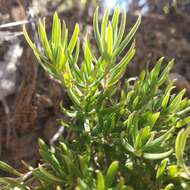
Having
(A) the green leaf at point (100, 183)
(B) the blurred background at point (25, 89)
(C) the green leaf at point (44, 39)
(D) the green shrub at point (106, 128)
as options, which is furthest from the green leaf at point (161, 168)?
(B) the blurred background at point (25, 89)

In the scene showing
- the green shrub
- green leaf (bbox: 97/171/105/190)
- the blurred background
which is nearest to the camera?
green leaf (bbox: 97/171/105/190)

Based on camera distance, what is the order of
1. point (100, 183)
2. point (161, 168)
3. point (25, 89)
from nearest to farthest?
1. point (100, 183)
2. point (161, 168)
3. point (25, 89)

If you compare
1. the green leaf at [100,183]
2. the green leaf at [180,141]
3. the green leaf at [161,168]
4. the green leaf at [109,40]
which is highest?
the green leaf at [109,40]

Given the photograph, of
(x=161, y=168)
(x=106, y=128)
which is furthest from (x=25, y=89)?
Answer: (x=161, y=168)

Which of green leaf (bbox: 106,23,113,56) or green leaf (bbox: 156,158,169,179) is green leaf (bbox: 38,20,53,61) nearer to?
green leaf (bbox: 106,23,113,56)

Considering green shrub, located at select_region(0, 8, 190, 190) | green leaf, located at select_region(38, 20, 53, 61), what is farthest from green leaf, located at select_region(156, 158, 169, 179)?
green leaf, located at select_region(38, 20, 53, 61)

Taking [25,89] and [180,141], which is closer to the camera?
[180,141]

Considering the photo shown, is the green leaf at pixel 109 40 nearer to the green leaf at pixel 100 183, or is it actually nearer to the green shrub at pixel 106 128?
the green shrub at pixel 106 128

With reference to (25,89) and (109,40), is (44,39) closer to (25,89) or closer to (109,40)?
(109,40)

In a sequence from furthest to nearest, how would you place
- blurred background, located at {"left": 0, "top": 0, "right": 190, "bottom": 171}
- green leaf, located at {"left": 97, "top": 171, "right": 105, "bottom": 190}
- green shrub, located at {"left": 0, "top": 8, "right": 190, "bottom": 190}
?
blurred background, located at {"left": 0, "top": 0, "right": 190, "bottom": 171} → green shrub, located at {"left": 0, "top": 8, "right": 190, "bottom": 190} → green leaf, located at {"left": 97, "top": 171, "right": 105, "bottom": 190}

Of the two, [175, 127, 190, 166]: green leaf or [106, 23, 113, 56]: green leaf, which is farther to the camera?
[106, 23, 113, 56]: green leaf
